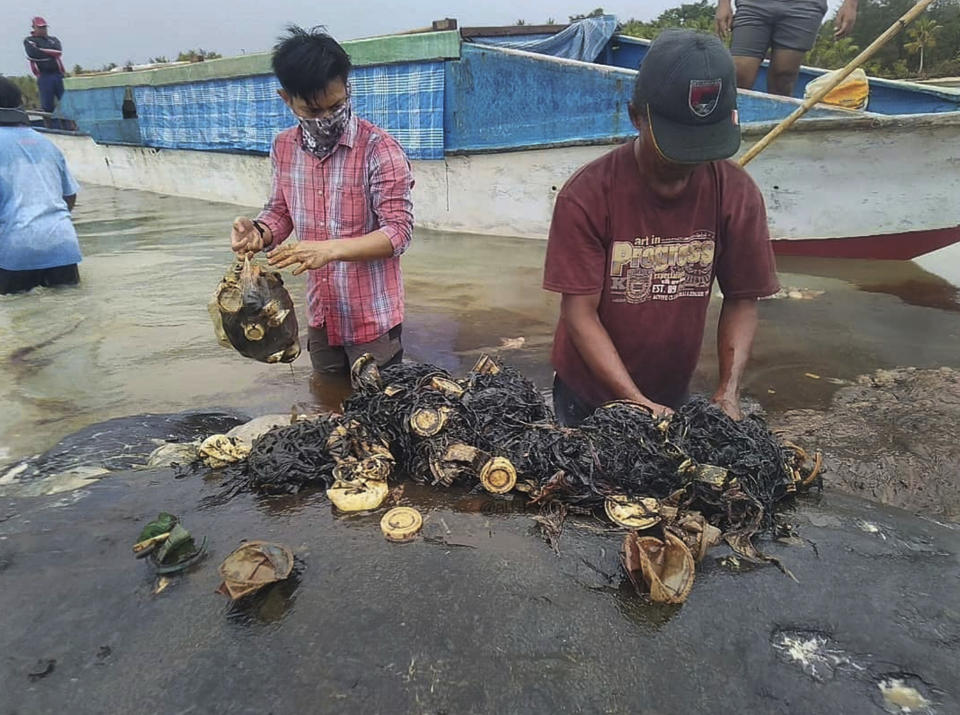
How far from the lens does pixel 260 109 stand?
11164 millimetres

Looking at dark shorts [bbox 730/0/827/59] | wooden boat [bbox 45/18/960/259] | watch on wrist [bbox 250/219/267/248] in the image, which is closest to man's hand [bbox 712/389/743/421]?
watch on wrist [bbox 250/219/267/248]

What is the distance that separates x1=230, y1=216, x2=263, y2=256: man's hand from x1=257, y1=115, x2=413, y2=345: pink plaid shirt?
0.30m

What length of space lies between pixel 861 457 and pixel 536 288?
410 cm

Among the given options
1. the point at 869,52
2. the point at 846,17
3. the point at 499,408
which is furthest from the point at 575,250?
the point at 846,17

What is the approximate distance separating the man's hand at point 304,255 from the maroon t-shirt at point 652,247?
3.27 feet

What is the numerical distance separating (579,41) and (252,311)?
8250 mm

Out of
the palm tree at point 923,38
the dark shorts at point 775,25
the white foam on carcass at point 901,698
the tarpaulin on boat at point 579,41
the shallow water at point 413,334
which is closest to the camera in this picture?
the white foam on carcass at point 901,698

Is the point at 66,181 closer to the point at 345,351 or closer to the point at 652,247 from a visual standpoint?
the point at 345,351

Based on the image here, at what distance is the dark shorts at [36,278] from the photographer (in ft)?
22.6

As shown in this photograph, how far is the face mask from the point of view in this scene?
10.2 feet

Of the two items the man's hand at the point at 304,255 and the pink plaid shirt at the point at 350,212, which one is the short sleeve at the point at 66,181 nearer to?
the pink plaid shirt at the point at 350,212

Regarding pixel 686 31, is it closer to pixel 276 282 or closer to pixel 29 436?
pixel 276 282

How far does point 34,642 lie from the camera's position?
5.59ft

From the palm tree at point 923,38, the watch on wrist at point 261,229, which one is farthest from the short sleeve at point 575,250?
the palm tree at point 923,38
